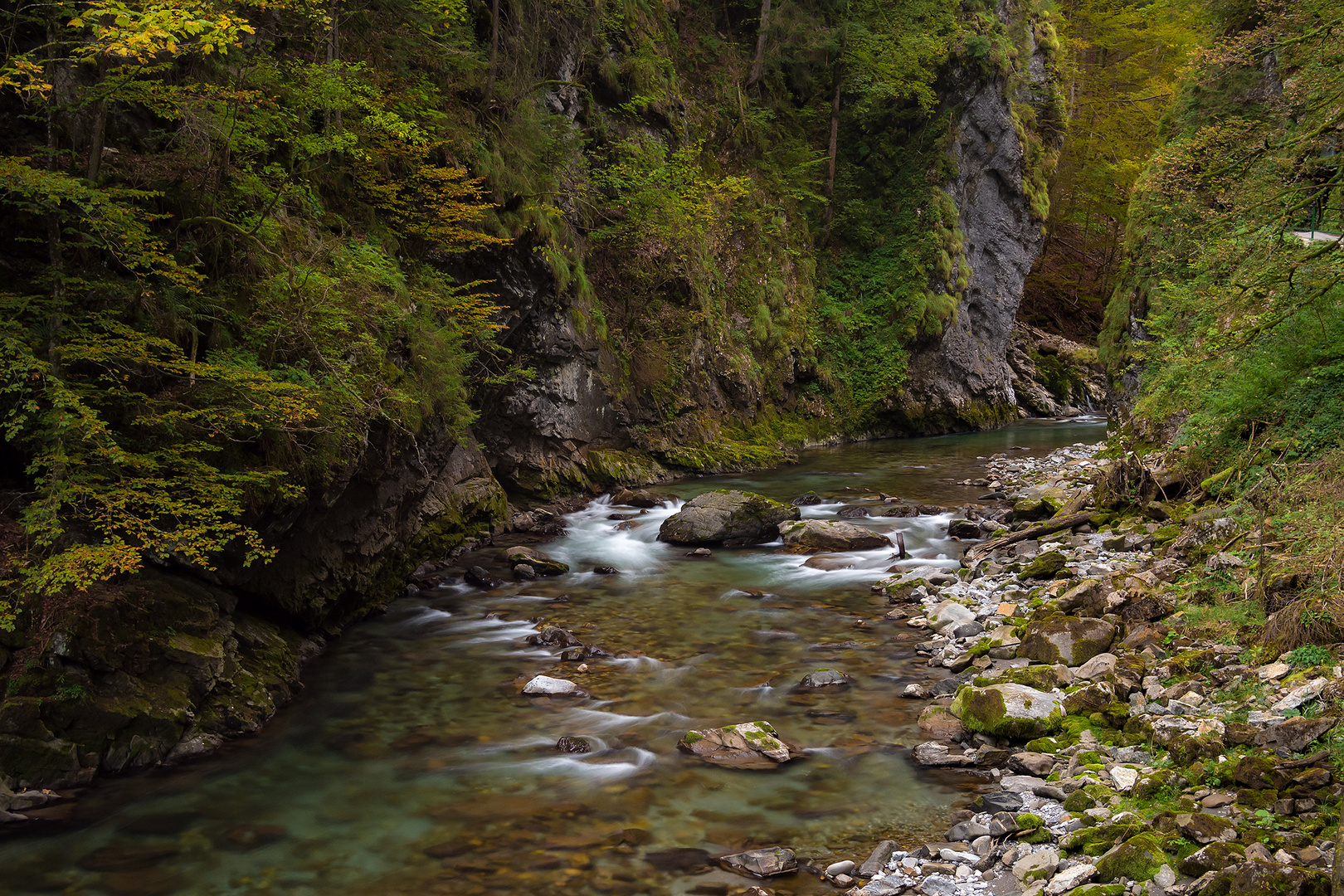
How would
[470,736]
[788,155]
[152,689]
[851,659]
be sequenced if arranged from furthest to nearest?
[788,155] → [851,659] → [470,736] → [152,689]

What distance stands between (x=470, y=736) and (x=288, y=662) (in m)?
2.38

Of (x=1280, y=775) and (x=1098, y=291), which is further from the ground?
(x=1098, y=291)

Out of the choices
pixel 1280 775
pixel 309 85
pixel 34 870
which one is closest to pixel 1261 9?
pixel 1280 775

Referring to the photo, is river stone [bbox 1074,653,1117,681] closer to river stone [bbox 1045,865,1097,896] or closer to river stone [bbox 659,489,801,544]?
river stone [bbox 1045,865,1097,896]

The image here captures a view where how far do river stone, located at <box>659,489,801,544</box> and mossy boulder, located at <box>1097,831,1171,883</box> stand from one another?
10477 mm

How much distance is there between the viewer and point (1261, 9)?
458 inches

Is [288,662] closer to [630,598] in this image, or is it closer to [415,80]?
[630,598]

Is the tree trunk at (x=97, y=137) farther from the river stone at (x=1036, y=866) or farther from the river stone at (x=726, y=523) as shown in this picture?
the river stone at (x=726, y=523)

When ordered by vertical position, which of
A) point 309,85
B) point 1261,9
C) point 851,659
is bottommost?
point 851,659

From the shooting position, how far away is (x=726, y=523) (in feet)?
49.0

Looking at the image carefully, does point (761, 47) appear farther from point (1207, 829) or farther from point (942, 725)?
point (1207, 829)

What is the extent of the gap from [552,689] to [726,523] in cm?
708

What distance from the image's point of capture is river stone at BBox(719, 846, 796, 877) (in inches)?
205

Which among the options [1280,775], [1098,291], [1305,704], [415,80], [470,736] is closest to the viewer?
[1280,775]
